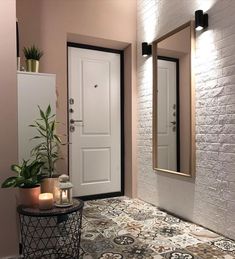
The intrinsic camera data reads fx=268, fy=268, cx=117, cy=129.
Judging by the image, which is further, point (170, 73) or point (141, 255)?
point (170, 73)

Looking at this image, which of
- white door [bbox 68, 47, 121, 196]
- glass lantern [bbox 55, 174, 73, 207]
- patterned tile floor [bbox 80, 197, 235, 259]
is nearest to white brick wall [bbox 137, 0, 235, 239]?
patterned tile floor [bbox 80, 197, 235, 259]

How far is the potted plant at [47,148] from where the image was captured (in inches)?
69.6

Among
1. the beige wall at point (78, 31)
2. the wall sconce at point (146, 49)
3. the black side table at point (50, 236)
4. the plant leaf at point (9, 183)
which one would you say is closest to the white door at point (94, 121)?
the beige wall at point (78, 31)

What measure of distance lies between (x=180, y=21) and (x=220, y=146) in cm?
132

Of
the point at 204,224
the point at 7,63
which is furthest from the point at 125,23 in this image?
the point at 204,224

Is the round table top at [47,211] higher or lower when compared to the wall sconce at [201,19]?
lower

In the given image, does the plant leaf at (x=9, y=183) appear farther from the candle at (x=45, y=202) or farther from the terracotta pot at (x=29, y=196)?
the candle at (x=45, y=202)

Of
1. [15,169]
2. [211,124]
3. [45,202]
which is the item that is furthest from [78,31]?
[45,202]

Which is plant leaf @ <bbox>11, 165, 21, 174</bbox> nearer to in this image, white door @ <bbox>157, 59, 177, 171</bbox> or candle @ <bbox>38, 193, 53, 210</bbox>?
candle @ <bbox>38, 193, 53, 210</bbox>

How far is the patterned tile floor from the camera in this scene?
1901 mm

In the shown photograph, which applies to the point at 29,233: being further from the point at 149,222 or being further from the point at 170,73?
the point at 170,73

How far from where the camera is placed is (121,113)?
12.0ft

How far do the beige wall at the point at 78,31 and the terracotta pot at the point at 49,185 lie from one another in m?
1.19

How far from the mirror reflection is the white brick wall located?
9cm
